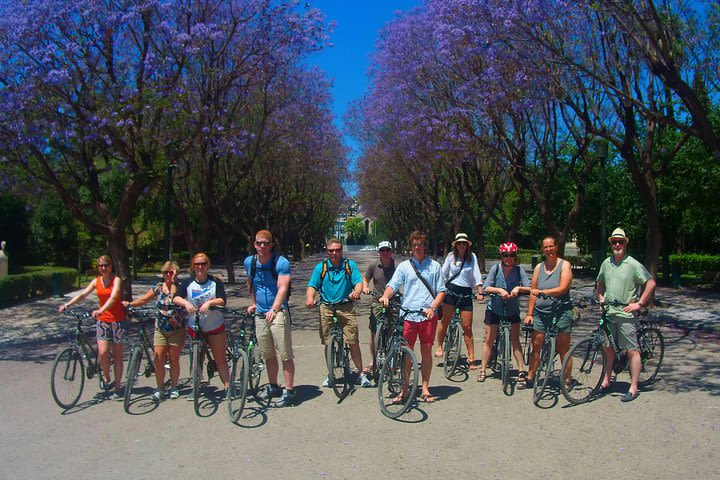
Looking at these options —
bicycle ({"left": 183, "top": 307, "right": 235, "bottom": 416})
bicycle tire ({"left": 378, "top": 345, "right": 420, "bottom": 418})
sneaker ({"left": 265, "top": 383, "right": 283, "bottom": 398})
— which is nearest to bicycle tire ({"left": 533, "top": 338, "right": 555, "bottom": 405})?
bicycle tire ({"left": 378, "top": 345, "right": 420, "bottom": 418})

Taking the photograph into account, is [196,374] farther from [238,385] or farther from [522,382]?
[522,382]

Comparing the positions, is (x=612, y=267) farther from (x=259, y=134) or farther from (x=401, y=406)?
(x=259, y=134)

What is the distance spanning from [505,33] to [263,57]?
241 inches

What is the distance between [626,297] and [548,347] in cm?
101

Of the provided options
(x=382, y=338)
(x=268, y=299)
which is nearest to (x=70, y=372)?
(x=268, y=299)

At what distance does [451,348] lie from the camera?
8250mm

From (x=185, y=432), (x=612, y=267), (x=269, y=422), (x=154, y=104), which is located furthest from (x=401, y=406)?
(x=154, y=104)

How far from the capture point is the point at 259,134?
20719 millimetres

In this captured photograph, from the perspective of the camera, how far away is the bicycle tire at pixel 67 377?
21.8 feet

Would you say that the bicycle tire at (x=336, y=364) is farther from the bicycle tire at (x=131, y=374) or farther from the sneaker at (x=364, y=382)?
the bicycle tire at (x=131, y=374)

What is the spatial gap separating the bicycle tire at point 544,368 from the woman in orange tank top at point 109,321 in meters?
4.49

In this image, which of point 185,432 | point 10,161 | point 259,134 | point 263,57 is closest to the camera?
point 185,432

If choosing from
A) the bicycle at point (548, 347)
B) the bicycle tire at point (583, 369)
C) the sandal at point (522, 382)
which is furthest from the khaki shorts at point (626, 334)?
the sandal at point (522, 382)

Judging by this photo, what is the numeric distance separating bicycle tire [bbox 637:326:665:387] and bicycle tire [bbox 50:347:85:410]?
20.6 ft
